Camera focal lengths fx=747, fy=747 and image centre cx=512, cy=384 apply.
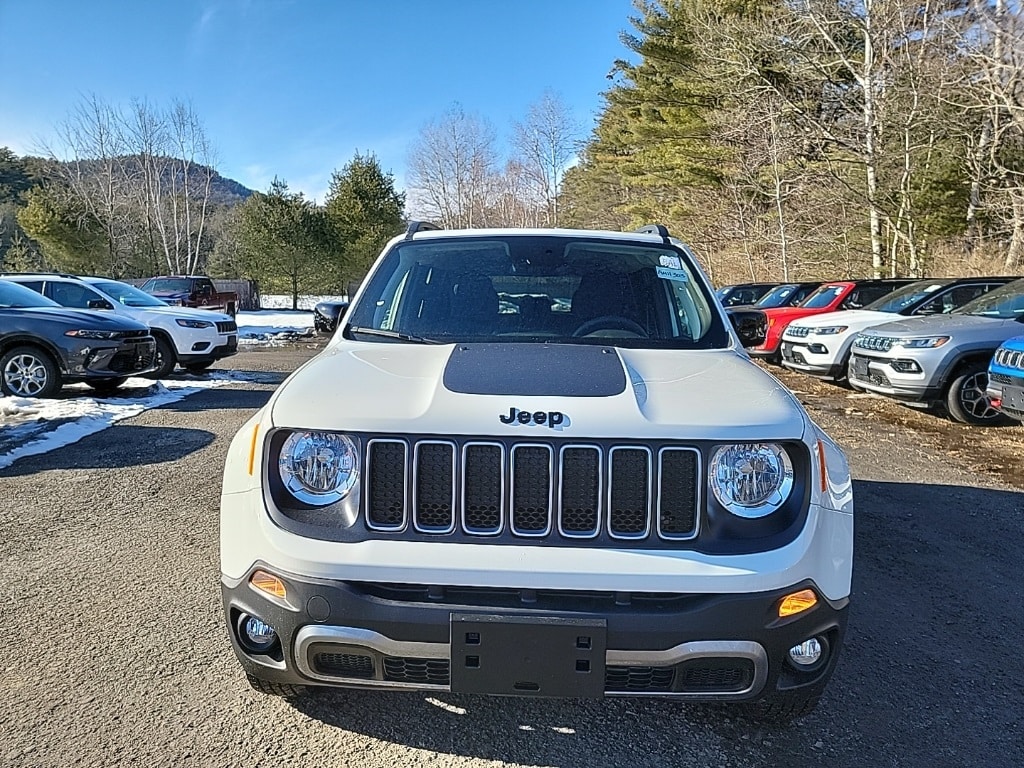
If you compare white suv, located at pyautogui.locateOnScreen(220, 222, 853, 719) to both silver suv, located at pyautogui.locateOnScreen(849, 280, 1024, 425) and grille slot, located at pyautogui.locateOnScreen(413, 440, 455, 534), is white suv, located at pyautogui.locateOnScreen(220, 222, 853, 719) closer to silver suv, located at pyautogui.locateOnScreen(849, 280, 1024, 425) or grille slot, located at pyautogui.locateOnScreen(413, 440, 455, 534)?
grille slot, located at pyautogui.locateOnScreen(413, 440, 455, 534)

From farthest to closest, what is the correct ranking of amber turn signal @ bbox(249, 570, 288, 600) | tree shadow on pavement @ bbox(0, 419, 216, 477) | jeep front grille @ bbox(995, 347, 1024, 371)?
jeep front grille @ bbox(995, 347, 1024, 371) → tree shadow on pavement @ bbox(0, 419, 216, 477) → amber turn signal @ bbox(249, 570, 288, 600)

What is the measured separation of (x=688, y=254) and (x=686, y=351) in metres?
1.00

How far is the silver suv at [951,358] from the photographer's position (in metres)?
7.95

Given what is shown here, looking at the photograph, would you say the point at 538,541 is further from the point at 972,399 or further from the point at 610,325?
the point at 972,399

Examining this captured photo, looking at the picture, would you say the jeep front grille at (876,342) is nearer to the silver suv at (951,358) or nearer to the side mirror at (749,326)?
the silver suv at (951,358)

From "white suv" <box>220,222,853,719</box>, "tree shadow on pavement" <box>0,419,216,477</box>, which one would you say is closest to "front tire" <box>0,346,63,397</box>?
"tree shadow on pavement" <box>0,419,216,477</box>

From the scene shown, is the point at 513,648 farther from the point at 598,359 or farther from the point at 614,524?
the point at 598,359

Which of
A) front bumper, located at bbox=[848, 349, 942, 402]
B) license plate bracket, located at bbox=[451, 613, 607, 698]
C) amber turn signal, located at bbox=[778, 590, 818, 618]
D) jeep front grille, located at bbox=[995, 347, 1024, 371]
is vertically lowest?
license plate bracket, located at bbox=[451, 613, 607, 698]

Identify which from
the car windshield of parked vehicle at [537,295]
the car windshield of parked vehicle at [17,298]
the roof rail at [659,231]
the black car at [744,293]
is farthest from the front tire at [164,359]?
the black car at [744,293]

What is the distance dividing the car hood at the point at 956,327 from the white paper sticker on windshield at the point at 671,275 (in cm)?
584

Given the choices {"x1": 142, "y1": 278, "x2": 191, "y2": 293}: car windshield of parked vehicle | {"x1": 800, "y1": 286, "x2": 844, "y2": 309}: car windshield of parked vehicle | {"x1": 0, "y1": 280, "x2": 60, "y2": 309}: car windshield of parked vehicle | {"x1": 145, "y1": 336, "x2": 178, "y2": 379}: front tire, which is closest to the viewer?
{"x1": 0, "y1": 280, "x2": 60, "y2": 309}: car windshield of parked vehicle

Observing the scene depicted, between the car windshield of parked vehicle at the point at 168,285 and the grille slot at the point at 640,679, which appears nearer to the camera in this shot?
the grille slot at the point at 640,679

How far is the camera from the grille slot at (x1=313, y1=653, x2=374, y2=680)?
2.13m

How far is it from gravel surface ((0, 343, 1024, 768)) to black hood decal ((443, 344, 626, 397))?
1.18 metres
